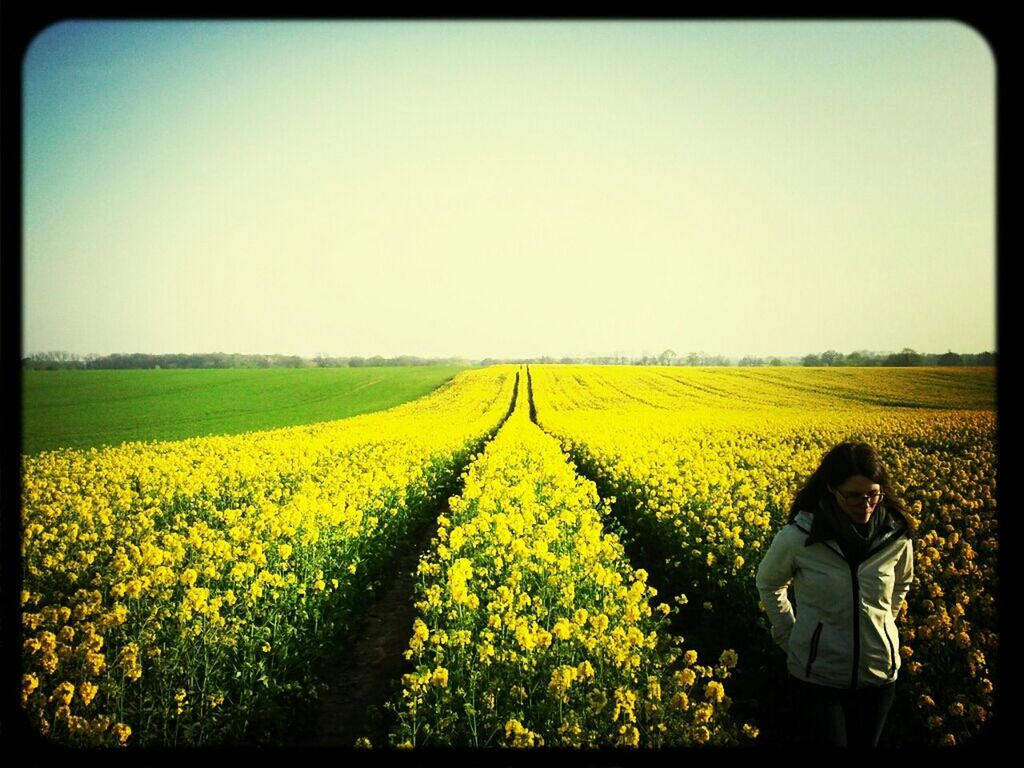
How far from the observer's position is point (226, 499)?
26.6ft

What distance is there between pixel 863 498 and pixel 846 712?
0.94 m

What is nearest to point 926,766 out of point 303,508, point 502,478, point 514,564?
point 514,564

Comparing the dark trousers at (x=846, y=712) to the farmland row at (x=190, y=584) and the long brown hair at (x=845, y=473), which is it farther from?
the farmland row at (x=190, y=584)

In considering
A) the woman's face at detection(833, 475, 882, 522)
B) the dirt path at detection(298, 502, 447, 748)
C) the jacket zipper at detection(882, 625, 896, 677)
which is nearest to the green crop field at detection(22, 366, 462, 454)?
the dirt path at detection(298, 502, 447, 748)

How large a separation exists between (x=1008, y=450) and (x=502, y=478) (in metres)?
6.80

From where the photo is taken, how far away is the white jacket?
8.13ft

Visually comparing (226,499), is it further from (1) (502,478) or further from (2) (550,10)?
(2) (550,10)

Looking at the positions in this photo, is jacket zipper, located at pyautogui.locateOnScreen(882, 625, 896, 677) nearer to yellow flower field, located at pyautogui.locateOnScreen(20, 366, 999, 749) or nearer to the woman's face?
the woman's face

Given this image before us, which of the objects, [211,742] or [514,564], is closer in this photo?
[211,742]

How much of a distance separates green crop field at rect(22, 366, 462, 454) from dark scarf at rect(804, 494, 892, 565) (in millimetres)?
16472

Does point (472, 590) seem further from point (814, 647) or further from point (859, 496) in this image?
point (859, 496)

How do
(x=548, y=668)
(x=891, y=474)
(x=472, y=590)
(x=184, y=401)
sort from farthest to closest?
(x=184, y=401) → (x=891, y=474) → (x=472, y=590) → (x=548, y=668)

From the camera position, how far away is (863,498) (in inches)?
98.4

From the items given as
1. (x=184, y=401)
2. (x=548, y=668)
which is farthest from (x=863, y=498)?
(x=184, y=401)
